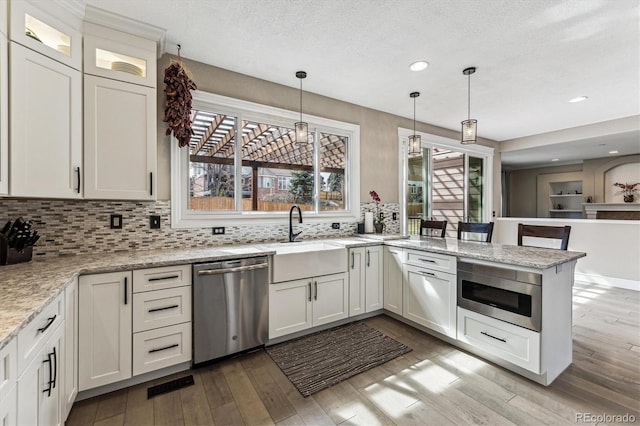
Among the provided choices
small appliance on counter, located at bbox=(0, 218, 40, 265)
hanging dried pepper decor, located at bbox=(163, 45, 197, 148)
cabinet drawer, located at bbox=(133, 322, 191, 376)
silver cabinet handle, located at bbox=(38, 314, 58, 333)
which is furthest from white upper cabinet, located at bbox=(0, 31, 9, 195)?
cabinet drawer, located at bbox=(133, 322, 191, 376)

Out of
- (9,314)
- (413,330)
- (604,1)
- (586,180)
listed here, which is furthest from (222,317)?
(586,180)

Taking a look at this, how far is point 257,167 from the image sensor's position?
326cm

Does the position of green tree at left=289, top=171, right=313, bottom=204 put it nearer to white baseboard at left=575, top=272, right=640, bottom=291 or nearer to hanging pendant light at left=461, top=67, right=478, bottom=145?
hanging pendant light at left=461, top=67, right=478, bottom=145

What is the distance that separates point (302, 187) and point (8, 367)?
115 inches

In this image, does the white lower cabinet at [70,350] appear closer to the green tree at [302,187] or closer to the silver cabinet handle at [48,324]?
the silver cabinet handle at [48,324]

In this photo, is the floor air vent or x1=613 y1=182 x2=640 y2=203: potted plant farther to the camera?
x1=613 y1=182 x2=640 y2=203: potted plant

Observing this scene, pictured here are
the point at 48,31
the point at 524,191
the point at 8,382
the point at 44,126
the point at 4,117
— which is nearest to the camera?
the point at 8,382

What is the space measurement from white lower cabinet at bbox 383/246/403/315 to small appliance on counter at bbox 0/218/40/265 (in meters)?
3.09

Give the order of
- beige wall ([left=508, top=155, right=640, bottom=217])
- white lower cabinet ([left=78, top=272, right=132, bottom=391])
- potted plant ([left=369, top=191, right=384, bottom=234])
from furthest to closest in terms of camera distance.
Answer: beige wall ([left=508, top=155, right=640, bottom=217])
potted plant ([left=369, top=191, right=384, bottom=234])
white lower cabinet ([left=78, top=272, right=132, bottom=391])

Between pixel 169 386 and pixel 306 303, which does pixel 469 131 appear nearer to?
pixel 306 303

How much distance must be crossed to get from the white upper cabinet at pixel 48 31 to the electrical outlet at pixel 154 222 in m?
1.23

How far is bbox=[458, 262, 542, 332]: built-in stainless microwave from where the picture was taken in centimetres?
201

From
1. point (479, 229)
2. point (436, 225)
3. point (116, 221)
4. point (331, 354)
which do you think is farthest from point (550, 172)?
point (116, 221)

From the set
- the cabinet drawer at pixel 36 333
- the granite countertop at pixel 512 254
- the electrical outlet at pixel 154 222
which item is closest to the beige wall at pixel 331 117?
the electrical outlet at pixel 154 222
